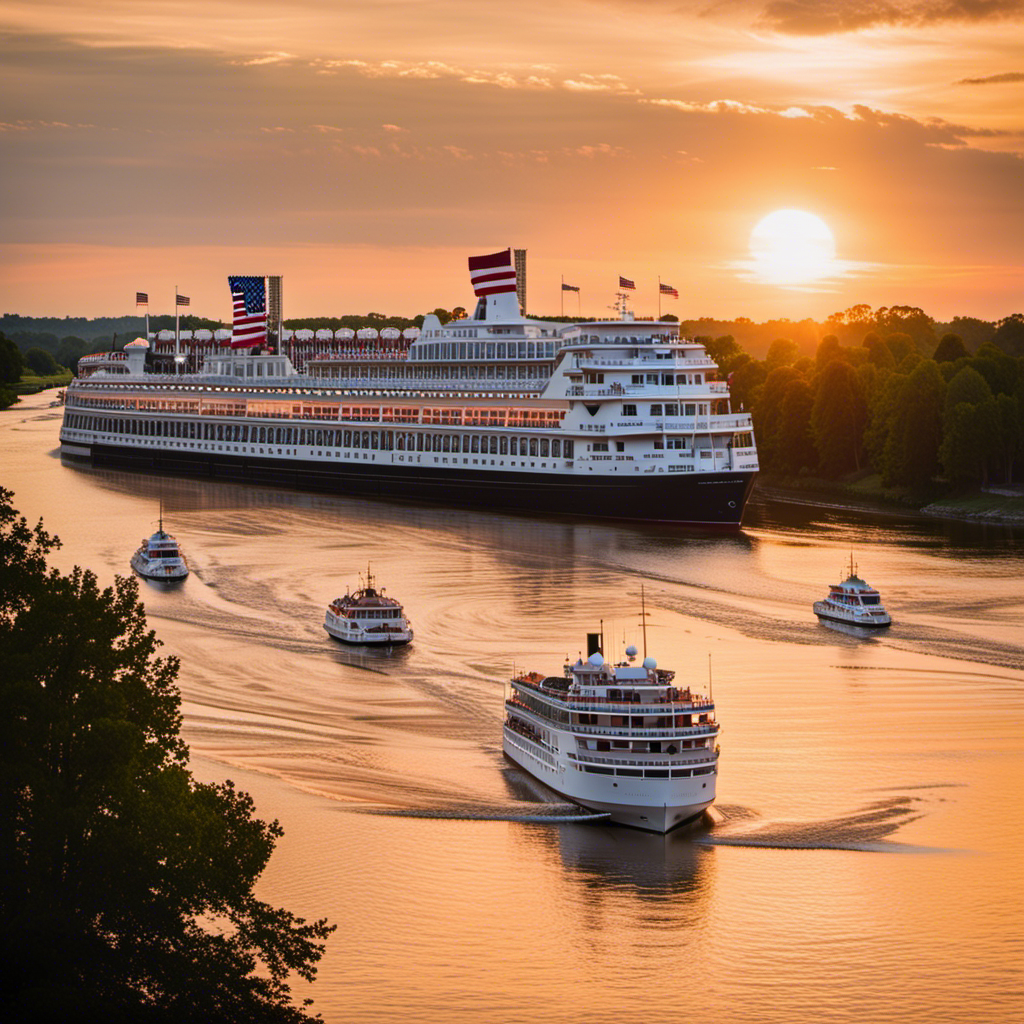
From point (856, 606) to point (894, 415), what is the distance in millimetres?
61195

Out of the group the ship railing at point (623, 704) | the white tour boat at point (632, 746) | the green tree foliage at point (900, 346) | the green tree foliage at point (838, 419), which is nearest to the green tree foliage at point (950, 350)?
the green tree foliage at point (838, 419)

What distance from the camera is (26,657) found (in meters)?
26.0

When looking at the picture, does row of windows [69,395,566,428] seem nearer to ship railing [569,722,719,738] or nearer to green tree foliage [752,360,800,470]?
green tree foliage [752,360,800,470]

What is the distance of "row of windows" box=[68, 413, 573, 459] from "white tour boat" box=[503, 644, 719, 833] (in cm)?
6237

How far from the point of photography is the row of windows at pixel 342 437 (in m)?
106

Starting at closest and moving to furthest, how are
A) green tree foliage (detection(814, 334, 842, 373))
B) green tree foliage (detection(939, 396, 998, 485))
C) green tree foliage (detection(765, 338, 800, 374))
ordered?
green tree foliage (detection(939, 396, 998, 485)) → green tree foliage (detection(814, 334, 842, 373)) → green tree foliage (detection(765, 338, 800, 374))

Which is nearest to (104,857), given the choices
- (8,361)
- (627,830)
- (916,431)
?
(627,830)

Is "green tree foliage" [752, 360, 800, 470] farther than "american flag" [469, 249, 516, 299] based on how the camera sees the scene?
Yes

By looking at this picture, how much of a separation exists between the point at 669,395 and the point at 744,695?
Result: 159 feet

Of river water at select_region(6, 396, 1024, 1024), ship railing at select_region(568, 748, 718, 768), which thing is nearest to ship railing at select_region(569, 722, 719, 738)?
ship railing at select_region(568, 748, 718, 768)

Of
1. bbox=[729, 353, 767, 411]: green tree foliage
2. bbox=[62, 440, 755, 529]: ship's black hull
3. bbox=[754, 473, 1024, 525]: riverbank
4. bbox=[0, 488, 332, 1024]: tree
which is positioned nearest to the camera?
bbox=[0, 488, 332, 1024]: tree

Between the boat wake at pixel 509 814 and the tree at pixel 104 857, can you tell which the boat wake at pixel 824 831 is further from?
the tree at pixel 104 857

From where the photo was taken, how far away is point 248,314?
14662 cm

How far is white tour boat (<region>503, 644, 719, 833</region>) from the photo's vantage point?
37.6m
